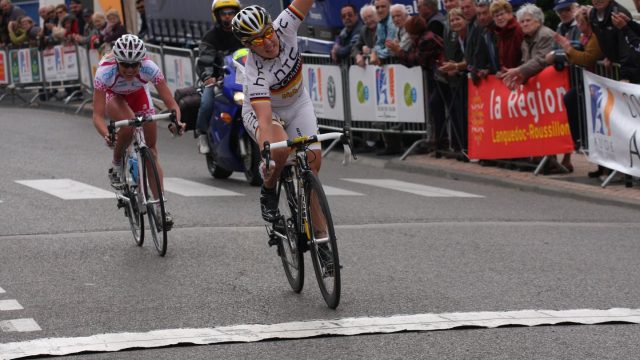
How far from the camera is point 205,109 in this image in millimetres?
16062

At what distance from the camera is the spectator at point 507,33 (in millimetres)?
15906

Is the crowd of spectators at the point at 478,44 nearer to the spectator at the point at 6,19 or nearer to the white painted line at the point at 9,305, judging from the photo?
the white painted line at the point at 9,305

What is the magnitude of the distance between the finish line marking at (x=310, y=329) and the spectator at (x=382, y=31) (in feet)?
34.3

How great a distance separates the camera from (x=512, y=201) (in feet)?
46.8

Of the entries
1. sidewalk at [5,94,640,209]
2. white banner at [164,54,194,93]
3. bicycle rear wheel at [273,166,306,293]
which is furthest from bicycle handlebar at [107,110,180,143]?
white banner at [164,54,194,93]

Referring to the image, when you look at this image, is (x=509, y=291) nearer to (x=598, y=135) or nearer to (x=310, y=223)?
(x=310, y=223)

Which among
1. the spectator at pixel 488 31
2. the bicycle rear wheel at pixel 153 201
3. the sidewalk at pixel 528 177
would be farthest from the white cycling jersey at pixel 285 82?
the spectator at pixel 488 31

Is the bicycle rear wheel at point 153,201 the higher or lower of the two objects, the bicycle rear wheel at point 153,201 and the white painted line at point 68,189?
the higher

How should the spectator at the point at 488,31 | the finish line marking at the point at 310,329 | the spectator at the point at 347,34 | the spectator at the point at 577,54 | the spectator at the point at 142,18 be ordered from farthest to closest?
1. the spectator at the point at 142,18
2. the spectator at the point at 347,34
3. the spectator at the point at 488,31
4. the spectator at the point at 577,54
5. the finish line marking at the point at 310,329

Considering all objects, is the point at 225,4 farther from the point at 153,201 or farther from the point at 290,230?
the point at 290,230

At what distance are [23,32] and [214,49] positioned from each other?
18226 millimetres

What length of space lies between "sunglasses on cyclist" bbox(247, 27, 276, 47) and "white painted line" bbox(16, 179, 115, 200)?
610 cm

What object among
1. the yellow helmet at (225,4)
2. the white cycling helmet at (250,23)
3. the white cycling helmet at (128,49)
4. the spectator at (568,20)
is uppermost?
the white cycling helmet at (250,23)

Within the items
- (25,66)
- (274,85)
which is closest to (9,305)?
(274,85)
